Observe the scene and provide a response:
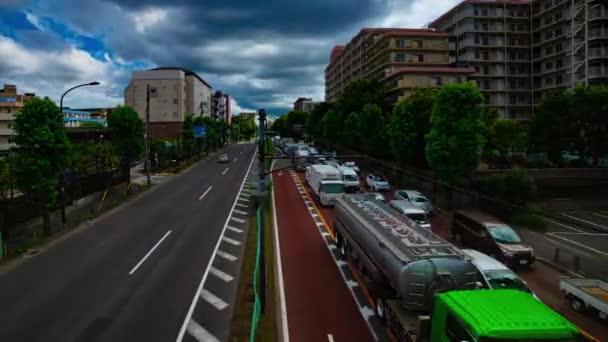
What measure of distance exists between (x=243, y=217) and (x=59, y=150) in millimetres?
13482

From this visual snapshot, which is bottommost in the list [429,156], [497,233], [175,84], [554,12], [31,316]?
[31,316]

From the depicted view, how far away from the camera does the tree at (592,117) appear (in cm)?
4706

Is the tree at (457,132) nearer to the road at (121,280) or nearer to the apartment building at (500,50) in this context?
the road at (121,280)

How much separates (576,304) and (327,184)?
23202mm

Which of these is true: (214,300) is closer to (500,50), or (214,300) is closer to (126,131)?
(126,131)

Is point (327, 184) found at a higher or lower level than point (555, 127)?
lower

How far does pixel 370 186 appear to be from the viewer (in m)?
47.6

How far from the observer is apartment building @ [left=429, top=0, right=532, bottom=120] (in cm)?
8288

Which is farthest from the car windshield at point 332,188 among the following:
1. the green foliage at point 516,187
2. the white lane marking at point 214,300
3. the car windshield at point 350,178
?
the white lane marking at point 214,300

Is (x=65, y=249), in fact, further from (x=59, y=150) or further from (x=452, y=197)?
(x=452, y=197)

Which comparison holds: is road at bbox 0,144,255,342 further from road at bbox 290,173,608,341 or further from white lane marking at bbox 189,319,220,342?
road at bbox 290,173,608,341

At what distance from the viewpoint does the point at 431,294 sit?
41.8 ft

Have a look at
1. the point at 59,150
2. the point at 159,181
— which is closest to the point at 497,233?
the point at 59,150

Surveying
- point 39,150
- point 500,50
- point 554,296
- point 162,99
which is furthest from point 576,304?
point 162,99
